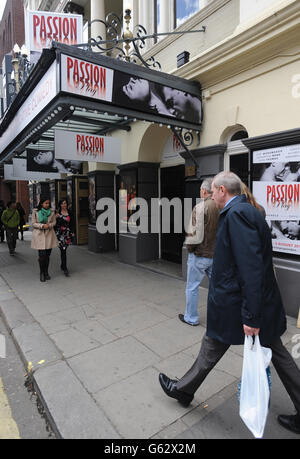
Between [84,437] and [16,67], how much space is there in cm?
965

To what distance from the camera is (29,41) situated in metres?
5.85

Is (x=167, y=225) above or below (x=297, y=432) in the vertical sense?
above

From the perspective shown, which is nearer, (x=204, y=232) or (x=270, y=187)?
(x=204, y=232)

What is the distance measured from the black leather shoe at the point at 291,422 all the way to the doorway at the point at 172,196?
205 inches

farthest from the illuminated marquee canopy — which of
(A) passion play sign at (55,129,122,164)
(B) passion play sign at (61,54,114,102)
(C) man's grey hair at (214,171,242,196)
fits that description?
(C) man's grey hair at (214,171,242,196)

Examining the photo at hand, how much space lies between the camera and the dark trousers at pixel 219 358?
79.9 inches

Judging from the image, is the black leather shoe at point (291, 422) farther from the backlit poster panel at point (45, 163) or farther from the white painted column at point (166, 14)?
the white painted column at point (166, 14)

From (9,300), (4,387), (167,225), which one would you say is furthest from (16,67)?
(4,387)

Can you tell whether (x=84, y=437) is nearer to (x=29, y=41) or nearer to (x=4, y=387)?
(x=4, y=387)

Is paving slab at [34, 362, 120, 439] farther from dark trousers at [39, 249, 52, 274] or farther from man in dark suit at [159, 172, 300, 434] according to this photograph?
dark trousers at [39, 249, 52, 274]

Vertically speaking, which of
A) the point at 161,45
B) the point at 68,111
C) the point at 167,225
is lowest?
the point at 167,225

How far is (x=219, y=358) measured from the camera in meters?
2.16

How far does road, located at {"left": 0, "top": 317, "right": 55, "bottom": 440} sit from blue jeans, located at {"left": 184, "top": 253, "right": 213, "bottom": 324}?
216 cm

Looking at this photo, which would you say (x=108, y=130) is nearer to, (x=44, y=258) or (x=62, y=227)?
(x=62, y=227)
